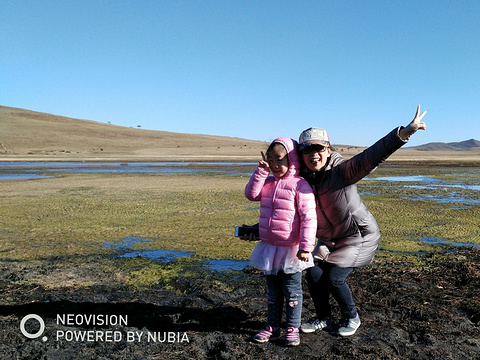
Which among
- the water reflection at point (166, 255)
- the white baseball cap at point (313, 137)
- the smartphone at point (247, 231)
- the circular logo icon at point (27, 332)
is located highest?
the white baseball cap at point (313, 137)

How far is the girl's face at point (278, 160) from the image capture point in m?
3.71

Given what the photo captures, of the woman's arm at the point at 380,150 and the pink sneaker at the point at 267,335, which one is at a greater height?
the woman's arm at the point at 380,150

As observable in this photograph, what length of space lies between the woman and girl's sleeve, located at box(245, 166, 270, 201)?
1.31 feet

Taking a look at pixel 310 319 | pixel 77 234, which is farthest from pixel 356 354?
pixel 77 234

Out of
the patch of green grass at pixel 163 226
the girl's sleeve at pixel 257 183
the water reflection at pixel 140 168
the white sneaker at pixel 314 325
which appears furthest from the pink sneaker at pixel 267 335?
the water reflection at pixel 140 168

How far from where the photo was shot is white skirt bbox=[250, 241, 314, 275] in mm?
3646

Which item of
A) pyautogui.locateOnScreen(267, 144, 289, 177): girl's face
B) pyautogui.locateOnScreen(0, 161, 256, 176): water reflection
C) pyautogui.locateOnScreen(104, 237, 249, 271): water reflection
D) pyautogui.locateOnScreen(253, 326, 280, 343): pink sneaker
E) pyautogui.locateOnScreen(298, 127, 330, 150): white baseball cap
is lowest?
pyautogui.locateOnScreen(0, 161, 256, 176): water reflection

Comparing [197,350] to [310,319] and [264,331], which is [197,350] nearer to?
[264,331]

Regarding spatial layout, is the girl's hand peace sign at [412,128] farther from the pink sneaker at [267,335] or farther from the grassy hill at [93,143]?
the grassy hill at [93,143]

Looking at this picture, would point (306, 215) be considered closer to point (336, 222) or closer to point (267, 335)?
point (336, 222)

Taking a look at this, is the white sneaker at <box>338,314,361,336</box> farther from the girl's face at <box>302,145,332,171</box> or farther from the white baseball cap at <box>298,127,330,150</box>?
the white baseball cap at <box>298,127,330,150</box>

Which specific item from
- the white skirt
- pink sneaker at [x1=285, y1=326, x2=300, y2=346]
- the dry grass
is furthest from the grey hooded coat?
the dry grass

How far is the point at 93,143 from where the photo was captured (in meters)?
73.9

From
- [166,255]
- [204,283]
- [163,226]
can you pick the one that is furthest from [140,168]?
[204,283]
